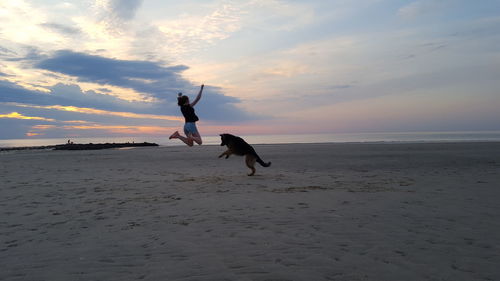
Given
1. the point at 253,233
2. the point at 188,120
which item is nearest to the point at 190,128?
the point at 188,120

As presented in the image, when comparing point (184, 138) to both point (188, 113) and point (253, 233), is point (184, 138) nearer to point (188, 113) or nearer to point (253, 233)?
point (188, 113)

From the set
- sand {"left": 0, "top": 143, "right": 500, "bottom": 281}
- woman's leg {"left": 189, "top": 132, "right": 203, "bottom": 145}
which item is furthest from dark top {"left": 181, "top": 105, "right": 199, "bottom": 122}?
sand {"left": 0, "top": 143, "right": 500, "bottom": 281}

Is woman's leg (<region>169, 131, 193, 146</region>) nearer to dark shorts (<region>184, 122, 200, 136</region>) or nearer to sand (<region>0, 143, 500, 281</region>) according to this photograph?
dark shorts (<region>184, 122, 200, 136</region>)

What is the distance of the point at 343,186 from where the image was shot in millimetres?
9664

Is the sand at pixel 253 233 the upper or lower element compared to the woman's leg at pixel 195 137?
lower

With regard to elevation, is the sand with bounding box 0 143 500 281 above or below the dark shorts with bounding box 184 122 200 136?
below

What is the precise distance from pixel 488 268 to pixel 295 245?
2233mm

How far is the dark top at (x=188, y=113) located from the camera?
10.6 metres

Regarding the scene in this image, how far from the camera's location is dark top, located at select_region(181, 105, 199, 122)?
10570 millimetres

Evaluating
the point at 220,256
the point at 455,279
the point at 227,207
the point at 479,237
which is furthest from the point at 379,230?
the point at 227,207

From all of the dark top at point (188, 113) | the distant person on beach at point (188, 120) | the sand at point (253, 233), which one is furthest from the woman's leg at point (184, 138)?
the sand at point (253, 233)

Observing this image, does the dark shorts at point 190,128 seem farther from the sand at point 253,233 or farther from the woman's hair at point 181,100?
the sand at point 253,233

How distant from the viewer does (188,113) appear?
35.1 ft

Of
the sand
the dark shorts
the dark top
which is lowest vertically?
the sand
